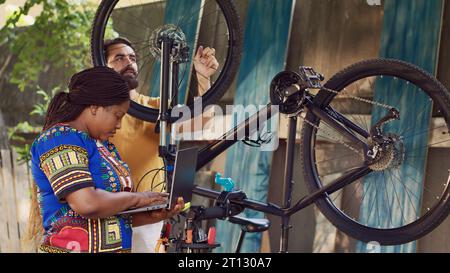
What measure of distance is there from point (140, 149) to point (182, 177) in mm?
1007

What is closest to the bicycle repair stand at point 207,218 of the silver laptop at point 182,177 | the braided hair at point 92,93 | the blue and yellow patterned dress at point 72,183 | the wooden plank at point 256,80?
the silver laptop at point 182,177

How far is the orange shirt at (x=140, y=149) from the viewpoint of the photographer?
3.61 metres

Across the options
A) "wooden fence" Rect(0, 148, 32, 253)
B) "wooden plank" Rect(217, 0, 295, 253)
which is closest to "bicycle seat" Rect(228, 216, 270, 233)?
"wooden plank" Rect(217, 0, 295, 253)

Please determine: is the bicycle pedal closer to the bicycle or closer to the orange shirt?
the bicycle

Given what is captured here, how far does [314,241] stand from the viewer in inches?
164

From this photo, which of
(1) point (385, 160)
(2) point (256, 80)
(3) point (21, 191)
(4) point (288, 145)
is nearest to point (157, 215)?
(4) point (288, 145)

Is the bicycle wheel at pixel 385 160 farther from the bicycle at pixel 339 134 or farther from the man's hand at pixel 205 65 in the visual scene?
the man's hand at pixel 205 65

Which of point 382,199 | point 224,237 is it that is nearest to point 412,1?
point 382,199

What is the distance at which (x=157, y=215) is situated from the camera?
2666mm

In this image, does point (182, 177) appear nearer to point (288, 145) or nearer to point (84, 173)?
point (84, 173)

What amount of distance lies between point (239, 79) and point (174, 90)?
1.05 metres

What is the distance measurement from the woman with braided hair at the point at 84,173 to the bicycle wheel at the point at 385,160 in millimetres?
833

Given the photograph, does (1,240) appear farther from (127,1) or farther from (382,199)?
(382,199)

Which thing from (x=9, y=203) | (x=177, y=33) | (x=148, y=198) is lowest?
(x=9, y=203)
